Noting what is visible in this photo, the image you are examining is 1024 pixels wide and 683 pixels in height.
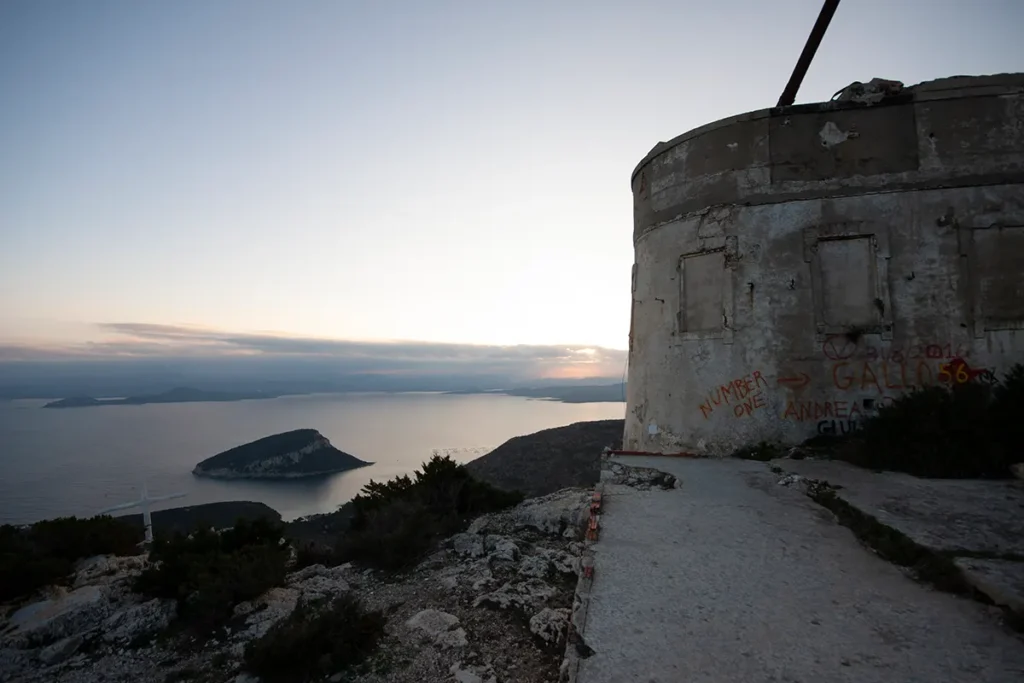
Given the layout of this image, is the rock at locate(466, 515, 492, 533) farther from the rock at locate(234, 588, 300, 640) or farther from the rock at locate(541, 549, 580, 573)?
the rock at locate(234, 588, 300, 640)

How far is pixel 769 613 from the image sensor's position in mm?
3021

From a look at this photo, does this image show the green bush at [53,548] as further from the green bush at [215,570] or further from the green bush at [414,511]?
the green bush at [414,511]

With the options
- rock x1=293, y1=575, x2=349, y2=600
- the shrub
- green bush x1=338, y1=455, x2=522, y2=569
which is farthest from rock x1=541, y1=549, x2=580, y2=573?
the shrub

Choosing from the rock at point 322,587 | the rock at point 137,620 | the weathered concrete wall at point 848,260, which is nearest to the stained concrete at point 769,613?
the rock at point 322,587

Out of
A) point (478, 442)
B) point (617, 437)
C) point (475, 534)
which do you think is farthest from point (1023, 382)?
point (478, 442)

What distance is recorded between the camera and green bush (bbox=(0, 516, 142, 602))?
625cm

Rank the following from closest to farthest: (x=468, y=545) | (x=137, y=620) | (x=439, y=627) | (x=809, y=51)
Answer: (x=439, y=627) < (x=137, y=620) < (x=468, y=545) < (x=809, y=51)

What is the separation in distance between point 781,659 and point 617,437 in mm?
34862

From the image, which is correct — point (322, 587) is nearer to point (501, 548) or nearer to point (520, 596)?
point (501, 548)

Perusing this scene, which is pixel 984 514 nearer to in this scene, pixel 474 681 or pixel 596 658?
pixel 596 658

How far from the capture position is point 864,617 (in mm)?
2943

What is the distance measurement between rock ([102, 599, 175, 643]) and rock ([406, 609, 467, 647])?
2.56 m

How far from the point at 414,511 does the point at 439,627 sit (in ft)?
7.79

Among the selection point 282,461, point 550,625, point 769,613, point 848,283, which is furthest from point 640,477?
point 282,461
